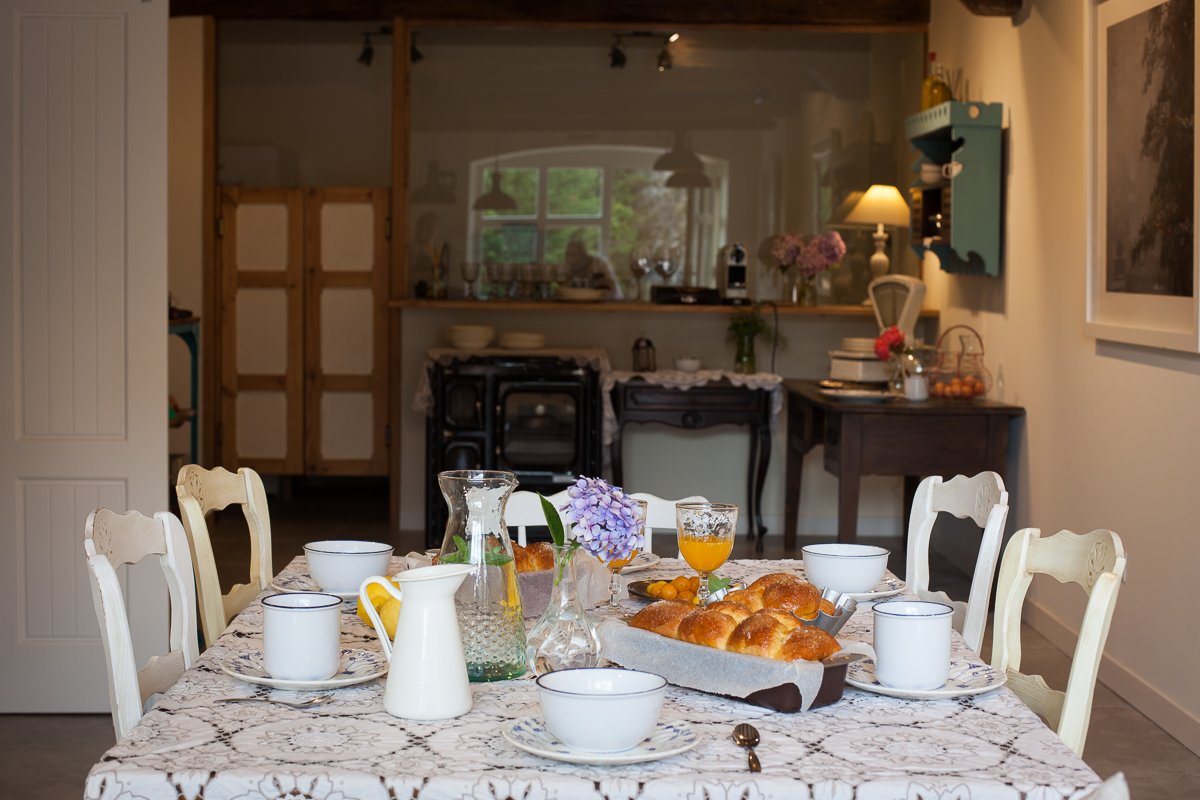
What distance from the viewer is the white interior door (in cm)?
369

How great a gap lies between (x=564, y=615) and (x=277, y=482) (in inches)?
251

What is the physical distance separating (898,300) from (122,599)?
4465 millimetres

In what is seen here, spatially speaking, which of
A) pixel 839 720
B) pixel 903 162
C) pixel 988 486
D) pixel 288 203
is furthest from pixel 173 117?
pixel 839 720

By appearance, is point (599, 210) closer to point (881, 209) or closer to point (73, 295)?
point (881, 209)

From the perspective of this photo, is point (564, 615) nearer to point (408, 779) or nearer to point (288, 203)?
point (408, 779)

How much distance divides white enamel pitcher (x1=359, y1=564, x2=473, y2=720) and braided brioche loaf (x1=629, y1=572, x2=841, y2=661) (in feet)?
0.98

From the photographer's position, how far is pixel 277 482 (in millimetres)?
7891

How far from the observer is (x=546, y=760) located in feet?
4.70

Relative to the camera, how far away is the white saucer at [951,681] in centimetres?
167

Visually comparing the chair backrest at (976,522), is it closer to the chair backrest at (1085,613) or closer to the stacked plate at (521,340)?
the chair backrest at (1085,613)

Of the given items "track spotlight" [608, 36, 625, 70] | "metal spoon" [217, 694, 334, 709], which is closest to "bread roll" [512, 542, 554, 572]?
"metal spoon" [217, 694, 334, 709]

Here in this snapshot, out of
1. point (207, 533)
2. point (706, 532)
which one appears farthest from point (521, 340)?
point (706, 532)

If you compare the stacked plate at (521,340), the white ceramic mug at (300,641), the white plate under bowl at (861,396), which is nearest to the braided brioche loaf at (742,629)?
the white ceramic mug at (300,641)

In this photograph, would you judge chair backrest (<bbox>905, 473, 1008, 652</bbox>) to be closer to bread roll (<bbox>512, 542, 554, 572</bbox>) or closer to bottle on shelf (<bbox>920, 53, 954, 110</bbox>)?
bread roll (<bbox>512, 542, 554, 572</bbox>)
